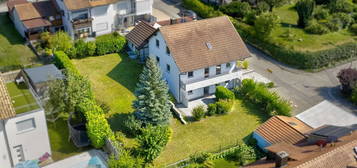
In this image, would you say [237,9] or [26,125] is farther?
[237,9]

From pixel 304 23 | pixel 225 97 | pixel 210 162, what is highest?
pixel 304 23

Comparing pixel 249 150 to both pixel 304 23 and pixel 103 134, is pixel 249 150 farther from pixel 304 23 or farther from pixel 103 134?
pixel 304 23

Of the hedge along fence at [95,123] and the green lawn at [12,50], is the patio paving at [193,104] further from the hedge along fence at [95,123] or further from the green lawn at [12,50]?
the green lawn at [12,50]

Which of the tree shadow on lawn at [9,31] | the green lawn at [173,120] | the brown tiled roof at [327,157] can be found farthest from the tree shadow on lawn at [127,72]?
the brown tiled roof at [327,157]

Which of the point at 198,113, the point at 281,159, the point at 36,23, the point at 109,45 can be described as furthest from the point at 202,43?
the point at 36,23

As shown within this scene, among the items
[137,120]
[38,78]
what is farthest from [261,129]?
[38,78]

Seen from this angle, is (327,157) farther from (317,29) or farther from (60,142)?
(317,29)
